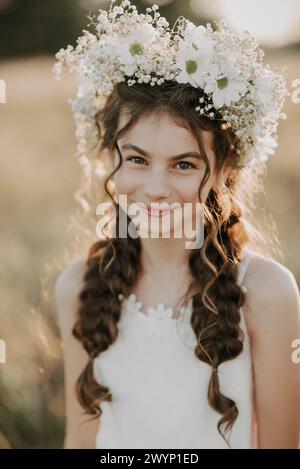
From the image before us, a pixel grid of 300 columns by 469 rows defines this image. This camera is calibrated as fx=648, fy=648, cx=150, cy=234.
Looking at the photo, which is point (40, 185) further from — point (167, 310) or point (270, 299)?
point (270, 299)

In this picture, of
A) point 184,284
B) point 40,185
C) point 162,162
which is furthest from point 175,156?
point 40,185

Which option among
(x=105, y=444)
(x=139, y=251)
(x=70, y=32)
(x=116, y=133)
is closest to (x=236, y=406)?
(x=105, y=444)

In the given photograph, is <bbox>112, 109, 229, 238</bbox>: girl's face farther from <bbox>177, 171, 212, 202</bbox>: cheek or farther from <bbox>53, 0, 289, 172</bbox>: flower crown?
<bbox>53, 0, 289, 172</bbox>: flower crown

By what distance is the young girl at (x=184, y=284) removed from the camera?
2150mm

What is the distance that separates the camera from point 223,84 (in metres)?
2.15

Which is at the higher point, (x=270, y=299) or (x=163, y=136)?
(x=163, y=136)

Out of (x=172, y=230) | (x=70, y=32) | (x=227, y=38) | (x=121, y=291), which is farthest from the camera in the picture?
(x=70, y=32)

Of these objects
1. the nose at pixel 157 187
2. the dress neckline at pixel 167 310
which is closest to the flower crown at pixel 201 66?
the nose at pixel 157 187

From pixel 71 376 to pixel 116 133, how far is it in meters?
0.96

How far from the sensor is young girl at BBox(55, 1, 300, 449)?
215 cm

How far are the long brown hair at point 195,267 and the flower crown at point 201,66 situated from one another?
42 millimetres

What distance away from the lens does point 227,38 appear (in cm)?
216

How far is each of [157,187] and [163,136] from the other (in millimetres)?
169

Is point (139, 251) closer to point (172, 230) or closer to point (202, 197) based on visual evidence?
point (172, 230)
